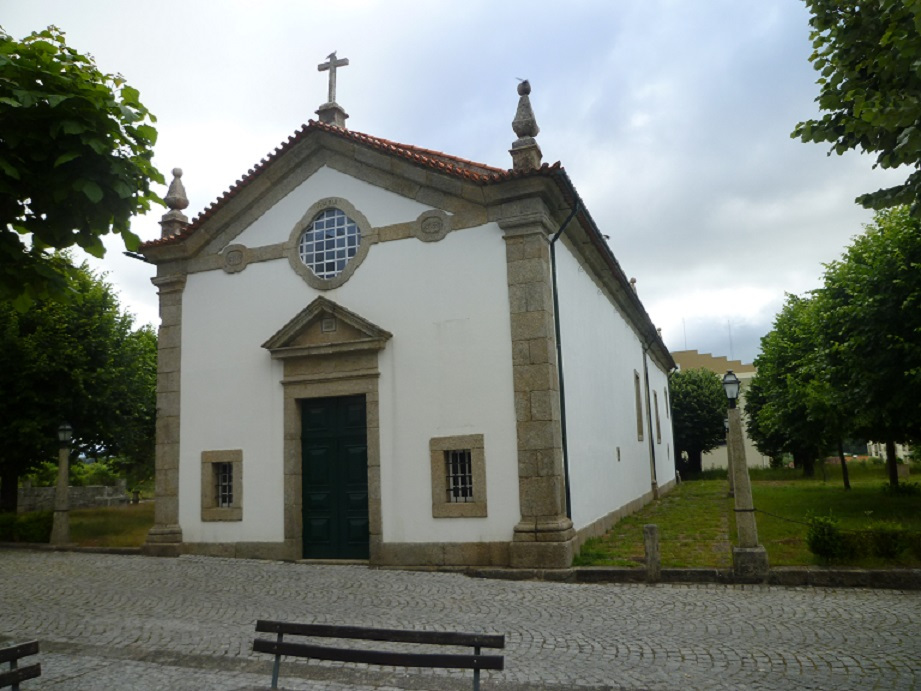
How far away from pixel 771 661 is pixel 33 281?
6.78m

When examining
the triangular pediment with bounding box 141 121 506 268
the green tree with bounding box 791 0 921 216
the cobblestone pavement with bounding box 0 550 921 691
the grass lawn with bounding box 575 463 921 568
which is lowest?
the cobblestone pavement with bounding box 0 550 921 691

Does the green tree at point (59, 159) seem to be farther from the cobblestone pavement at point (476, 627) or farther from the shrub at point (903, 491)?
the shrub at point (903, 491)

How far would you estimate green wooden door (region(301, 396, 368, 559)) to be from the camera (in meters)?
11.6

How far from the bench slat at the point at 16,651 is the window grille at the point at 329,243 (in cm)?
834

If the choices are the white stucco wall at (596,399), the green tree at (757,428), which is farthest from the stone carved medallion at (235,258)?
the green tree at (757,428)

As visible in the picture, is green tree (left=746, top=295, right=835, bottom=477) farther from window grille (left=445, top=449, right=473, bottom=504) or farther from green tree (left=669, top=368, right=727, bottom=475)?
window grille (left=445, top=449, right=473, bottom=504)

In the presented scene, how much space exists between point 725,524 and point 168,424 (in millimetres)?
10882

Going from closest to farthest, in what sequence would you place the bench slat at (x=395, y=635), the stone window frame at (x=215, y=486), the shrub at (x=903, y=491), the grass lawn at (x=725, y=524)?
1. the bench slat at (x=395, y=635)
2. the grass lawn at (x=725, y=524)
3. the stone window frame at (x=215, y=486)
4. the shrub at (x=903, y=491)

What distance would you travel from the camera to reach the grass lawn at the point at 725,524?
1010 cm

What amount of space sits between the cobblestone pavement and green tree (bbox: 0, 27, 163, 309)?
3.40 m

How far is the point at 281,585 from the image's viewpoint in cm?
956

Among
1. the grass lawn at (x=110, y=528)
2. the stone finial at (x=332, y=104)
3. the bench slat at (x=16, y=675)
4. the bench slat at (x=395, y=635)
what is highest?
the stone finial at (x=332, y=104)

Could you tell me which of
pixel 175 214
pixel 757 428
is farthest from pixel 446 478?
pixel 757 428

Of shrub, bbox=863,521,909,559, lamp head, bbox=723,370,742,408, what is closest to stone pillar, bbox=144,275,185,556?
lamp head, bbox=723,370,742,408
